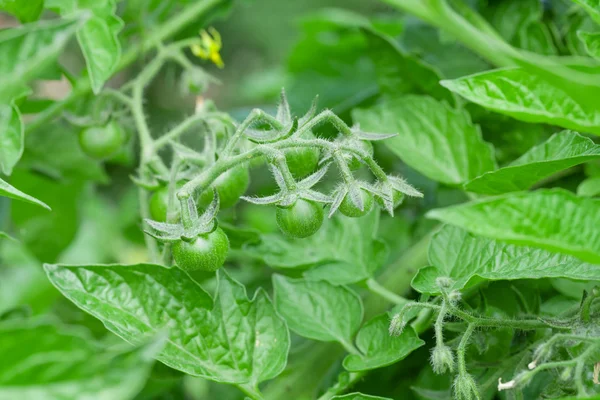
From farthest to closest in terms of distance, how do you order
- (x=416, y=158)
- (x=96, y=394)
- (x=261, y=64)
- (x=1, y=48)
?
(x=261, y=64), (x=416, y=158), (x=1, y=48), (x=96, y=394)

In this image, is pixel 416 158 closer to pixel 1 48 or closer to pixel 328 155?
pixel 328 155

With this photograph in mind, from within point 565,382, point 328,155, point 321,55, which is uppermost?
point 328,155

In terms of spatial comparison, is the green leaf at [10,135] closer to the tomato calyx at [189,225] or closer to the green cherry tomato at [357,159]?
the tomato calyx at [189,225]

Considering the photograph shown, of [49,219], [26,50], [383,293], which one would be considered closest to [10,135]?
[26,50]

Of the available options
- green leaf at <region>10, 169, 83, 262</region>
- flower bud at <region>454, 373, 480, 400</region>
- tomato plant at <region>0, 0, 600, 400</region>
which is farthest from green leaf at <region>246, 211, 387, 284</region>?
green leaf at <region>10, 169, 83, 262</region>

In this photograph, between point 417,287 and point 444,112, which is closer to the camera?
point 417,287

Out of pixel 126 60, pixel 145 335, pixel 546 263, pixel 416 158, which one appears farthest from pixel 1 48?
pixel 546 263

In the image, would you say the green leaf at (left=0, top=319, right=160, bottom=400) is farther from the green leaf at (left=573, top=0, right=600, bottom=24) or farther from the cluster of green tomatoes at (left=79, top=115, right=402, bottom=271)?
the green leaf at (left=573, top=0, right=600, bottom=24)
